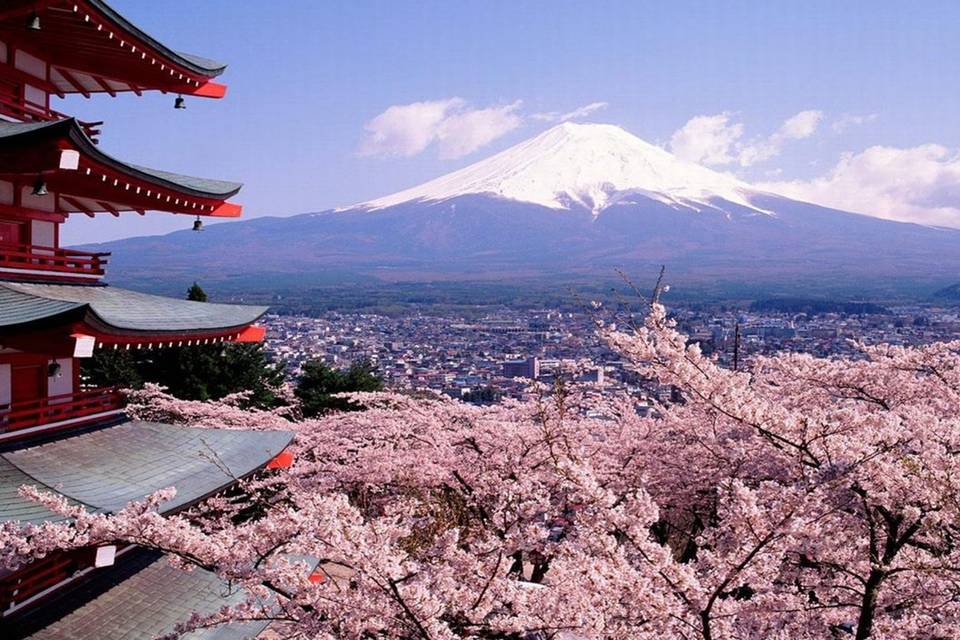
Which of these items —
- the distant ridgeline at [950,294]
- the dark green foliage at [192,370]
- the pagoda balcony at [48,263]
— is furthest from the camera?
the distant ridgeline at [950,294]

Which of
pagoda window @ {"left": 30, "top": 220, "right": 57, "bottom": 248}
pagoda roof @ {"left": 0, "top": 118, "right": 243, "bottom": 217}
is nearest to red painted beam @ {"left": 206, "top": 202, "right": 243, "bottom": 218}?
pagoda roof @ {"left": 0, "top": 118, "right": 243, "bottom": 217}

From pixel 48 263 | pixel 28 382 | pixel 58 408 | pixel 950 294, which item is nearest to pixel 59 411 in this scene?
pixel 58 408

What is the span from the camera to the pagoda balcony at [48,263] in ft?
19.4

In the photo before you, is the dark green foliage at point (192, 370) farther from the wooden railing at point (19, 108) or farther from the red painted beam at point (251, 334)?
the wooden railing at point (19, 108)

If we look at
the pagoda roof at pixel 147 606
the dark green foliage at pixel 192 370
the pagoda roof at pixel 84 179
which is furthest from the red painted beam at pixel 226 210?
the dark green foliage at pixel 192 370

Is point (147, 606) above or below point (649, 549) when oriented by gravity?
below

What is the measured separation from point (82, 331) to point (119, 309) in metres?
1.30

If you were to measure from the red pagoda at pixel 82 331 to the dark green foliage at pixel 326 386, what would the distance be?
509 inches

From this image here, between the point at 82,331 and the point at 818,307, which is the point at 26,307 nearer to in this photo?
the point at 82,331

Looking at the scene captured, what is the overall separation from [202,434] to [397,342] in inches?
1695

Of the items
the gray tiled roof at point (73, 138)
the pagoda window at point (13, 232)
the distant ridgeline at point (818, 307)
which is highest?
the gray tiled roof at point (73, 138)

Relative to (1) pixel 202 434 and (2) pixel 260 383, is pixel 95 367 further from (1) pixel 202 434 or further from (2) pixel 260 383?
(1) pixel 202 434

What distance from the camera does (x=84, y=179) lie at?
6.16m

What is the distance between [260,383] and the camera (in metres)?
21.0
